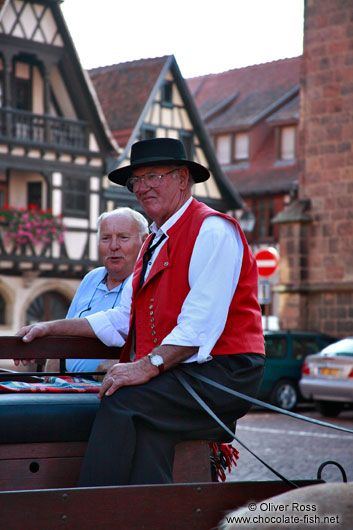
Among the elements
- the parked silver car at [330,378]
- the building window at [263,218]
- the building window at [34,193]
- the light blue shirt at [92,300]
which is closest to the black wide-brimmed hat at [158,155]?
the light blue shirt at [92,300]

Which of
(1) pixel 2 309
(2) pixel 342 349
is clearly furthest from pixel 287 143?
(2) pixel 342 349

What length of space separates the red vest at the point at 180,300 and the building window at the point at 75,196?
2809 centimetres

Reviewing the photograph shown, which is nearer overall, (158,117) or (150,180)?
(150,180)

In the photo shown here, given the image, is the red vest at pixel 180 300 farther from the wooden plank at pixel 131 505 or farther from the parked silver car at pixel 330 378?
the parked silver car at pixel 330 378

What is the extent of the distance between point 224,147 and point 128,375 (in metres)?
46.0

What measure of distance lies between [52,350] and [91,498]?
1.23 meters

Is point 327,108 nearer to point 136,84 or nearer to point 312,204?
point 312,204

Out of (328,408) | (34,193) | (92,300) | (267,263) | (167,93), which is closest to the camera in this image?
(92,300)

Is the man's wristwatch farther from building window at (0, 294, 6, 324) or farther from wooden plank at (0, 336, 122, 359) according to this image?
building window at (0, 294, 6, 324)

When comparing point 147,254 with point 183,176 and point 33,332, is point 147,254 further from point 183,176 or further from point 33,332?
point 33,332

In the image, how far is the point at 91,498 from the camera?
3.12 meters

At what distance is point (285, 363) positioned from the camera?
21.4 meters

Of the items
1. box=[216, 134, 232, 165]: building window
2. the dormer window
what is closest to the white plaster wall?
the dormer window

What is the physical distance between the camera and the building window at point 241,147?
159 feet
